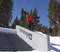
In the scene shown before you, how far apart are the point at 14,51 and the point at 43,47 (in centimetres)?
169

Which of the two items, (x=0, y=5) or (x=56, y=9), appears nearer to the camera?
(x=0, y=5)

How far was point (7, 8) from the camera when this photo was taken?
108ft

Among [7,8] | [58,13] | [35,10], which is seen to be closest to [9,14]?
[7,8]

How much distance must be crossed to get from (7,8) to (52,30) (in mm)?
17118

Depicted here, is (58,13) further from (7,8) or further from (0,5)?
(0,5)

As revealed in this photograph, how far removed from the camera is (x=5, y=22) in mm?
33312

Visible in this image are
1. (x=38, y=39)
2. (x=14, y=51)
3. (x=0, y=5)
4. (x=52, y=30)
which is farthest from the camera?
(x=52, y=30)

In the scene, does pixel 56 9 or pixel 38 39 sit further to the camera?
pixel 56 9

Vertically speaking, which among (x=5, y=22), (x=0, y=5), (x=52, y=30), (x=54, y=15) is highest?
(x=0, y=5)

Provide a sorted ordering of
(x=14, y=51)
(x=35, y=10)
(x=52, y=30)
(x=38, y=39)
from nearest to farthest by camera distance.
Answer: (x=14, y=51)
(x=38, y=39)
(x=52, y=30)
(x=35, y=10)

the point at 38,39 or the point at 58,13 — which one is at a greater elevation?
the point at 58,13

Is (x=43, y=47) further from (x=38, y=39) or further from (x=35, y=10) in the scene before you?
(x=35, y=10)

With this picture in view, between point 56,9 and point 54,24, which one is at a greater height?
point 56,9

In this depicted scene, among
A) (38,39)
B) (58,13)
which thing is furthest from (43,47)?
(58,13)
